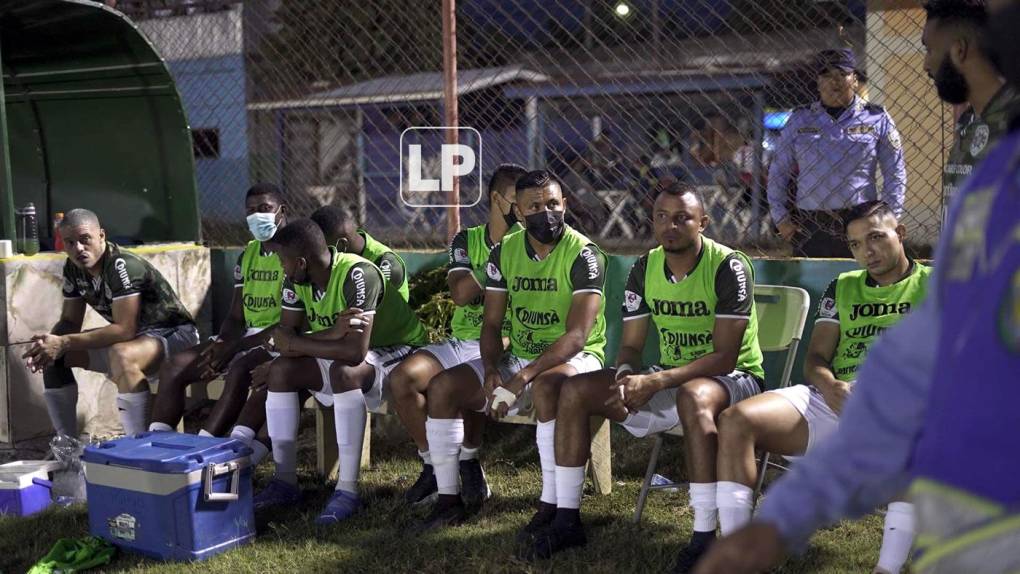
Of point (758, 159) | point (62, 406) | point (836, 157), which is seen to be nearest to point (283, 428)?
point (62, 406)

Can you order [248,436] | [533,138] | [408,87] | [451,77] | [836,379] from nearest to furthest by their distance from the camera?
[836,379], [248,436], [451,77], [533,138], [408,87]

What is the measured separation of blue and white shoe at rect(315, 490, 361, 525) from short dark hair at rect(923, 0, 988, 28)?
9.67 feet

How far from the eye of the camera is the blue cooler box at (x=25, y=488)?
4.57m

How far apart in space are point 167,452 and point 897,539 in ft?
8.53

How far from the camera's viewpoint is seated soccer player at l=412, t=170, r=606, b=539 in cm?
420

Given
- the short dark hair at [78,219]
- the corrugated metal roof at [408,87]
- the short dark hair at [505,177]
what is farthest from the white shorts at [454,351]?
the corrugated metal roof at [408,87]

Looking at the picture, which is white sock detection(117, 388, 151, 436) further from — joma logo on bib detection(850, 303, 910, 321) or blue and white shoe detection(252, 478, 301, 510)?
joma logo on bib detection(850, 303, 910, 321)

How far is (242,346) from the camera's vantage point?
5.09m

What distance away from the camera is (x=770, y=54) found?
979cm

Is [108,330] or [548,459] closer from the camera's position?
[548,459]

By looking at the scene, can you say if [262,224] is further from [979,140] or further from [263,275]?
[979,140]

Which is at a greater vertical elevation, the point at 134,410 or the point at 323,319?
the point at 323,319

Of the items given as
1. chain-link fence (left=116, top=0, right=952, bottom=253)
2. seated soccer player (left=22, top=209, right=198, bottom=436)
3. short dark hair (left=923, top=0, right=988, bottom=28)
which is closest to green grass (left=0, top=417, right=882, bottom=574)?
seated soccer player (left=22, top=209, right=198, bottom=436)

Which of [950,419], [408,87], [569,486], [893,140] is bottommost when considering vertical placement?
[569,486]
